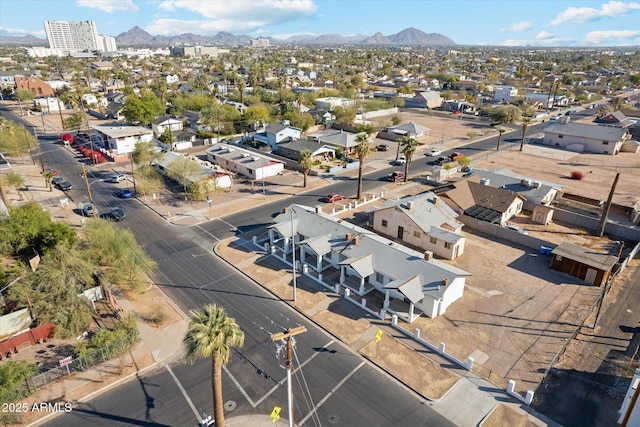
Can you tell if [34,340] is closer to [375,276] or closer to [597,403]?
[375,276]

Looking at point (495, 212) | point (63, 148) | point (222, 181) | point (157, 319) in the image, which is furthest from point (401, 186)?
point (63, 148)

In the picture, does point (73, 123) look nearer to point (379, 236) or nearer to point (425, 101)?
point (379, 236)

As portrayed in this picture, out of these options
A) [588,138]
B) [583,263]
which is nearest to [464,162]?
[583,263]

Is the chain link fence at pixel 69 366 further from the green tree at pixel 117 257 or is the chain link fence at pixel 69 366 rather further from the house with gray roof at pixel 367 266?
the house with gray roof at pixel 367 266

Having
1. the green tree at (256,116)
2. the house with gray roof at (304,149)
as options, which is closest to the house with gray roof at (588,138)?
the house with gray roof at (304,149)

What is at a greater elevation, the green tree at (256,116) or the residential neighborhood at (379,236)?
the green tree at (256,116)

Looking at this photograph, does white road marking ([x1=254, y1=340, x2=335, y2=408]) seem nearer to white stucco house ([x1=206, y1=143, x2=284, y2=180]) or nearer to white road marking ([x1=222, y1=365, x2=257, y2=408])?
white road marking ([x1=222, y1=365, x2=257, y2=408])

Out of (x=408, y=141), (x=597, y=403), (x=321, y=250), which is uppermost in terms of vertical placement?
(x=408, y=141)
